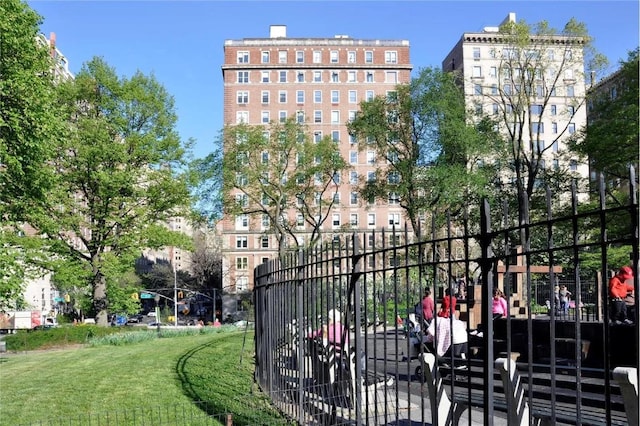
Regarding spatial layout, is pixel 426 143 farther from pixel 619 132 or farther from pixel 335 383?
pixel 335 383

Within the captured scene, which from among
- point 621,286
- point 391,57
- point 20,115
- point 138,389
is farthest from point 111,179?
point 391,57

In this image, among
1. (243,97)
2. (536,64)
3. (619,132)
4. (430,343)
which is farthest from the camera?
(243,97)

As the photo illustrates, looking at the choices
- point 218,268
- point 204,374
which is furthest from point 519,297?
point 218,268

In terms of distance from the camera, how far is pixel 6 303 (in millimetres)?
20531

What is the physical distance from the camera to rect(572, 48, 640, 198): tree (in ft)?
107

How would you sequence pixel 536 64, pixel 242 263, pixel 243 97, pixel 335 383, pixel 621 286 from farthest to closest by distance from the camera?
pixel 243 97 < pixel 242 263 < pixel 536 64 < pixel 621 286 < pixel 335 383

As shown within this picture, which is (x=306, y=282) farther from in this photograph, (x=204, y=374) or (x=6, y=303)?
(x=6, y=303)

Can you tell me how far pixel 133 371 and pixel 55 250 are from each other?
74.5ft

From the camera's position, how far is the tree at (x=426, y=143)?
41.1 m

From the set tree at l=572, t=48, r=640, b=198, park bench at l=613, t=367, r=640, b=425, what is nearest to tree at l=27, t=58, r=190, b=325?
tree at l=572, t=48, r=640, b=198

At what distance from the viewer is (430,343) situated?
440 inches

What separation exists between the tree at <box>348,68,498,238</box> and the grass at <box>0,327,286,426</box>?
2676 centimetres

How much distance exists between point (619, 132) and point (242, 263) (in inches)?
2209

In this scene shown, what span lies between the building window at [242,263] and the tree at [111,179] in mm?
45243
